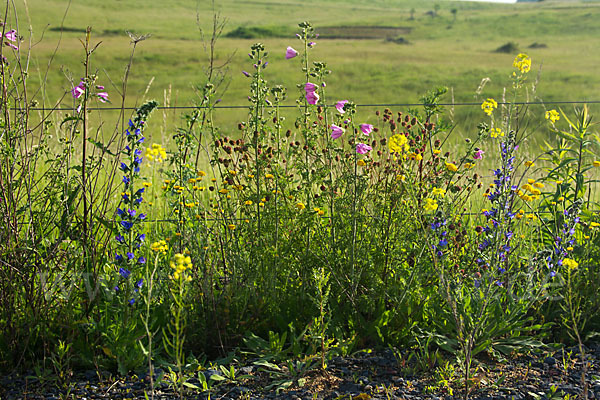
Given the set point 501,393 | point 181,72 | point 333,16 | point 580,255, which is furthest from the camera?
point 333,16

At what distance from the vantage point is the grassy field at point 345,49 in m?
28.2

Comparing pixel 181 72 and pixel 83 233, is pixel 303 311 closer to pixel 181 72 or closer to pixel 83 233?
pixel 83 233

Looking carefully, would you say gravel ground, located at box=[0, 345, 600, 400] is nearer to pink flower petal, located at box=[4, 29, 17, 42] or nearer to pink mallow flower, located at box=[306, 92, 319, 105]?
pink mallow flower, located at box=[306, 92, 319, 105]

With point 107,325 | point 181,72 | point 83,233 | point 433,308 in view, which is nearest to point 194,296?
point 107,325

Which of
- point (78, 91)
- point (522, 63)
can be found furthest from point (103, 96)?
point (522, 63)

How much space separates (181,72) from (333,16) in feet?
140

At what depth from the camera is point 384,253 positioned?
10.2 feet

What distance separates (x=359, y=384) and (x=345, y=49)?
1647 inches

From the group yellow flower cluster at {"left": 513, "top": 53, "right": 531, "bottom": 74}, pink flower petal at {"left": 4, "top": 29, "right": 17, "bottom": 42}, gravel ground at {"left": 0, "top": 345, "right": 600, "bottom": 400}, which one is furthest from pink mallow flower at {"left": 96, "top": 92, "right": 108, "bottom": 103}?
yellow flower cluster at {"left": 513, "top": 53, "right": 531, "bottom": 74}

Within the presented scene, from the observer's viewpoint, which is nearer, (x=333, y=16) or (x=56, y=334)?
(x=56, y=334)

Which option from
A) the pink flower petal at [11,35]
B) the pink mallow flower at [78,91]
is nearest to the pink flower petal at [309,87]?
the pink mallow flower at [78,91]

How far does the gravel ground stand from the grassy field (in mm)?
10175

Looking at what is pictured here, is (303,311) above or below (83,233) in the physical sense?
below

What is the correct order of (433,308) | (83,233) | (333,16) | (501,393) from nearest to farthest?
(501,393), (83,233), (433,308), (333,16)
